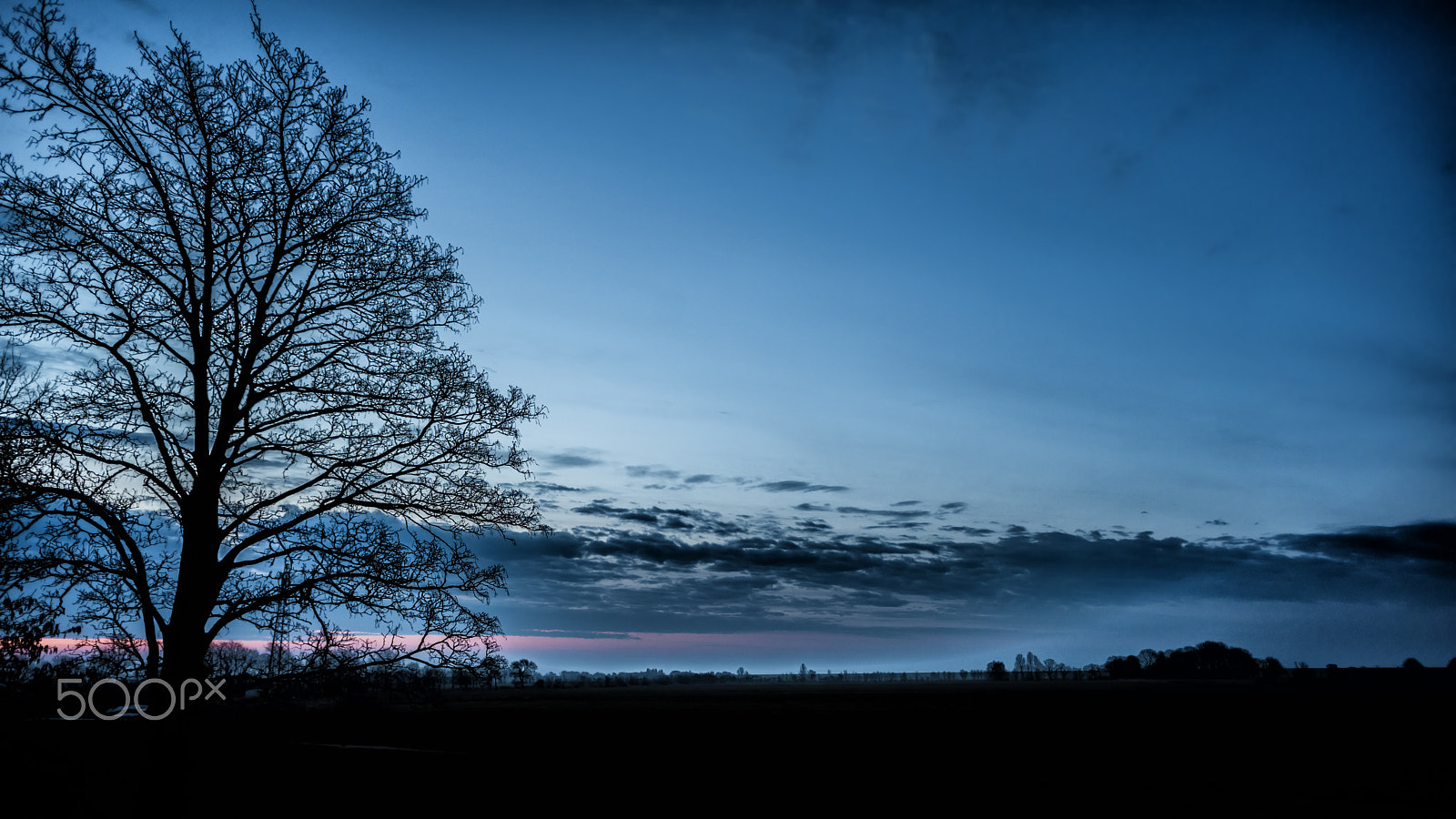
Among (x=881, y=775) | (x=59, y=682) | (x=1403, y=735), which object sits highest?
(x=59, y=682)

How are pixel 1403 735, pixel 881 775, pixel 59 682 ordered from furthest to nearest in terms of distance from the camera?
pixel 1403 735 < pixel 881 775 < pixel 59 682

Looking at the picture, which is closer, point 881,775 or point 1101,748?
point 881,775

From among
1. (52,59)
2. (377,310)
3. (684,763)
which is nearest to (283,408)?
(377,310)

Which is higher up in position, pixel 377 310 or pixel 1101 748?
pixel 377 310

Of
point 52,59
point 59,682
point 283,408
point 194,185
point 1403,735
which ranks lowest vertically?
point 1403,735

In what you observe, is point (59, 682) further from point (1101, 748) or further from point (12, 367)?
point (1101, 748)

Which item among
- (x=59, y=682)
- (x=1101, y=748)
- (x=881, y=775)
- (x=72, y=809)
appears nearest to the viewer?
(x=72, y=809)

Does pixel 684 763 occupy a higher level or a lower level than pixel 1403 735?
higher

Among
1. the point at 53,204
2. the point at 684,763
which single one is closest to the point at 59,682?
the point at 53,204

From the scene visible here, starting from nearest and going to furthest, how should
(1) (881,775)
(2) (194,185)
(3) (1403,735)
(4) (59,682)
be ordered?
(4) (59,682) → (2) (194,185) → (1) (881,775) → (3) (1403,735)

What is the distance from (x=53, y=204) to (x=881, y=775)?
1900 centimetres

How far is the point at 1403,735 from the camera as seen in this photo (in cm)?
4781

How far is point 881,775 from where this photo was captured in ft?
58.4

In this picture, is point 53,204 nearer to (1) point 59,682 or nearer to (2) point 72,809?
(1) point 59,682
